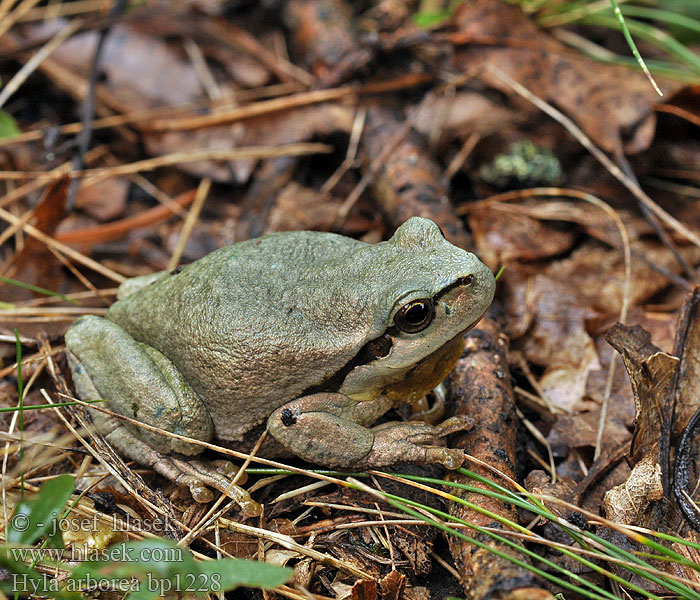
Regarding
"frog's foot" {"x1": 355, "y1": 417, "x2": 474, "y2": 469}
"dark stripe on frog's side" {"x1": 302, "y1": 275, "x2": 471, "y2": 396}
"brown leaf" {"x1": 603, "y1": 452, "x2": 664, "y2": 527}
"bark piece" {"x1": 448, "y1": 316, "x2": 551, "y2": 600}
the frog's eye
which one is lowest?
"brown leaf" {"x1": 603, "y1": 452, "x2": 664, "y2": 527}

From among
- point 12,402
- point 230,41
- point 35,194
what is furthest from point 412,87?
point 12,402

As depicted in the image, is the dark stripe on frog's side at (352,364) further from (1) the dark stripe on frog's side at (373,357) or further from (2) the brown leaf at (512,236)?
(2) the brown leaf at (512,236)

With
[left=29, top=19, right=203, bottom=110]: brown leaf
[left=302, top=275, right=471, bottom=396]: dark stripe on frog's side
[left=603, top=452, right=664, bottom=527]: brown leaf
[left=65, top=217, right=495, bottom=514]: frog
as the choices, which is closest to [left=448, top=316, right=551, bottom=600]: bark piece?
[left=65, top=217, right=495, bottom=514]: frog

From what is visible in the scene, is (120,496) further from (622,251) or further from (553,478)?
(622,251)

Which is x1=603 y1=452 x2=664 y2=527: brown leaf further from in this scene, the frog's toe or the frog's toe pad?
the frog's toe pad

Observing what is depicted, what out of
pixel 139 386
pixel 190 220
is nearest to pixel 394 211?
pixel 190 220

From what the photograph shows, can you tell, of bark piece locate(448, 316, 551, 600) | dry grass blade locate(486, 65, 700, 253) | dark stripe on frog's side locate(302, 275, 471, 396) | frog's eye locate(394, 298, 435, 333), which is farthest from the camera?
dry grass blade locate(486, 65, 700, 253)
